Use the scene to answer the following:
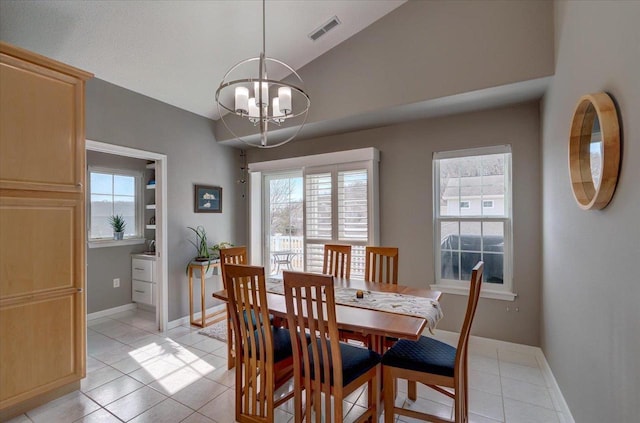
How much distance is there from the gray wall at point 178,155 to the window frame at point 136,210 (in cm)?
119

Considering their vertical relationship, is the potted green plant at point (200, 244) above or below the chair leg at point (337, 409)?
above

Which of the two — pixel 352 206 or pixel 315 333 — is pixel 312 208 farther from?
pixel 315 333

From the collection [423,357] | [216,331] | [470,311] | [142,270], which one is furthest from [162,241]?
[470,311]

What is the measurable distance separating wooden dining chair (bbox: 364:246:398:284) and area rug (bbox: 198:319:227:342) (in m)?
1.85

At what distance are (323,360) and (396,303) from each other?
2.30ft

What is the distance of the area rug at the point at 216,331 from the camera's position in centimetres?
353

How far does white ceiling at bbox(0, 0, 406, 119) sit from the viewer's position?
7.96ft

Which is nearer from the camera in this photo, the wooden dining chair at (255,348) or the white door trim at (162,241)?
the wooden dining chair at (255,348)

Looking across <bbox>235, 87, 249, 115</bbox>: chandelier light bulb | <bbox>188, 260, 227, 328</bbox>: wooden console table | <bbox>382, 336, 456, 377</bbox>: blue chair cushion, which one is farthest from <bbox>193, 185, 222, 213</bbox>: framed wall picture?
<bbox>382, 336, 456, 377</bbox>: blue chair cushion

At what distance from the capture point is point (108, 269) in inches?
172

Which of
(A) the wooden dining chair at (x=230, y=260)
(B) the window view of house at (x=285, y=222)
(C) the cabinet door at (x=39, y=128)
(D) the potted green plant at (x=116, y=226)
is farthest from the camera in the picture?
(B) the window view of house at (x=285, y=222)

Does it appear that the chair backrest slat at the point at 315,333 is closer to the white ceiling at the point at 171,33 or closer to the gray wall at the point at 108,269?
the white ceiling at the point at 171,33

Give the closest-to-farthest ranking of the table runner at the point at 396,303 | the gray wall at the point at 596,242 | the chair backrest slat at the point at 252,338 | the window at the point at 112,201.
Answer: the gray wall at the point at 596,242 < the chair backrest slat at the point at 252,338 < the table runner at the point at 396,303 < the window at the point at 112,201

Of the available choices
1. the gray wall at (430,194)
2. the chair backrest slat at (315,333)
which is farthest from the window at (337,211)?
the chair backrest slat at (315,333)
